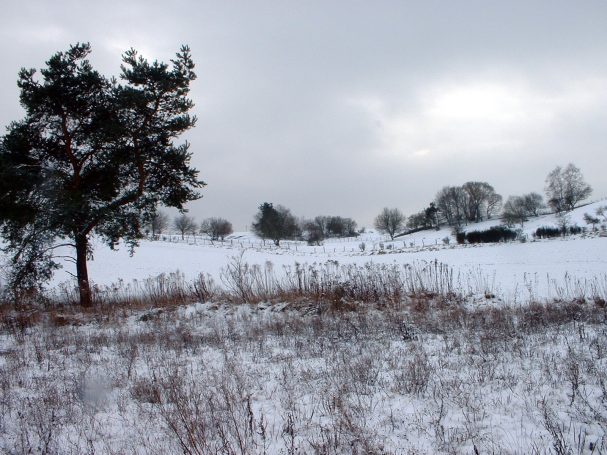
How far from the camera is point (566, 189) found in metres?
65.8

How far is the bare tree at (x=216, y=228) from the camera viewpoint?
8382 centimetres

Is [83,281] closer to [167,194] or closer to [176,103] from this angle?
[167,194]

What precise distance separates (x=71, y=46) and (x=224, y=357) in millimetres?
11869

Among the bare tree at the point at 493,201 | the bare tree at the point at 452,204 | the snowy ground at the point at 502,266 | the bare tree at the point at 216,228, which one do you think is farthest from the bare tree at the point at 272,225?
the bare tree at the point at 493,201

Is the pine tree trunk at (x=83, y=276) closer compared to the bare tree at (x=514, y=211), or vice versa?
the pine tree trunk at (x=83, y=276)

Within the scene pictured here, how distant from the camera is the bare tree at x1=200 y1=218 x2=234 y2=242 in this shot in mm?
83819

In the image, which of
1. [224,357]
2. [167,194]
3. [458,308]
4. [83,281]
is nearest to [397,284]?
[458,308]

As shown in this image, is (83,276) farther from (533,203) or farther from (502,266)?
(533,203)

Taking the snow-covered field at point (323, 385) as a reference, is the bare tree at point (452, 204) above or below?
above

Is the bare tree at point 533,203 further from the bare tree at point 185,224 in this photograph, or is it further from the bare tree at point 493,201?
the bare tree at point 185,224

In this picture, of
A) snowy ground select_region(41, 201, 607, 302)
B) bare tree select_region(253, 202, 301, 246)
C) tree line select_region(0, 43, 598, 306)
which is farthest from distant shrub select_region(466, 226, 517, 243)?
tree line select_region(0, 43, 598, 306)

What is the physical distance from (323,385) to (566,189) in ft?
256

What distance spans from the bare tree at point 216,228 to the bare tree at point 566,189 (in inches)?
2589

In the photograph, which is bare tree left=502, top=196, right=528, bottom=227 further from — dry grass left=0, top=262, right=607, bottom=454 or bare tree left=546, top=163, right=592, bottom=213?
dry grass left=0, top=262, right=607, bottom=454
